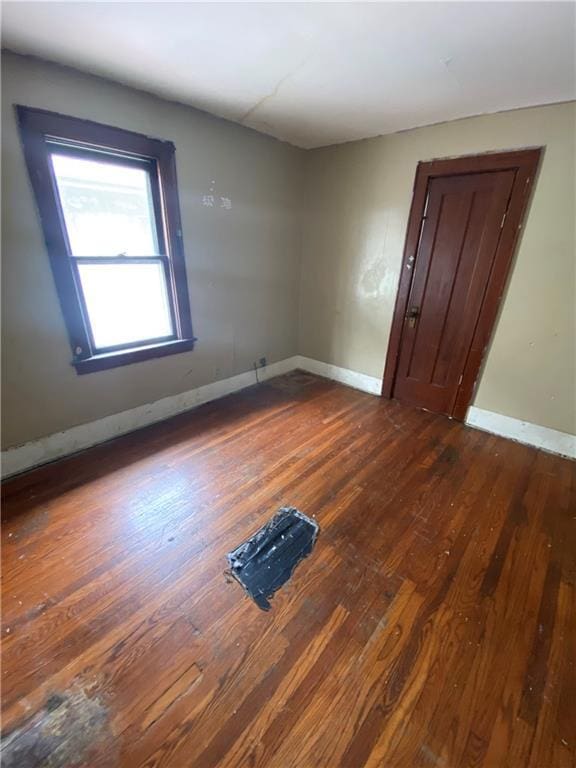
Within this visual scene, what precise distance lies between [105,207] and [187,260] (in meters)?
0.65

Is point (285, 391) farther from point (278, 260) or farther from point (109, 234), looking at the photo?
point (109, 234)

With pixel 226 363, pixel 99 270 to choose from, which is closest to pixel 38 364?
pixel 99 270

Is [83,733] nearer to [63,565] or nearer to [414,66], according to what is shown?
[63,565]

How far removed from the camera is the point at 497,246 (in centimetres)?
246

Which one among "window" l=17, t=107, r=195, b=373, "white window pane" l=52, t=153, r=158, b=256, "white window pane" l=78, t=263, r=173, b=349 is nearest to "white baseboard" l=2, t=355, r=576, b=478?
"window" l=17, t=107, r=195, b=373

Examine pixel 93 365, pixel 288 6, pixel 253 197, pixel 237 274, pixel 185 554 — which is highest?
pixel 288 6

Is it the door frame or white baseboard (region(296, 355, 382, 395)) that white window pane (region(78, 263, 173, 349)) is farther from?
the door frame

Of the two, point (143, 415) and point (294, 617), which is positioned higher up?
point (143, 415)

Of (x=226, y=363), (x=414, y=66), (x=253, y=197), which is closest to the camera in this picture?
(x=414, y=66)

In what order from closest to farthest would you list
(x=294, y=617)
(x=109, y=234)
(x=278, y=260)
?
(x=294, y=617) → (x=109, y=234) → (x=278, y=260)

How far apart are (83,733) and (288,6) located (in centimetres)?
273

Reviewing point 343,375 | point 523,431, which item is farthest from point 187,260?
point 523,431

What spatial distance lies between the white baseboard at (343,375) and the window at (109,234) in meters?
1.73

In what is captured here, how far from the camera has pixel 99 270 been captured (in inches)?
88.2
